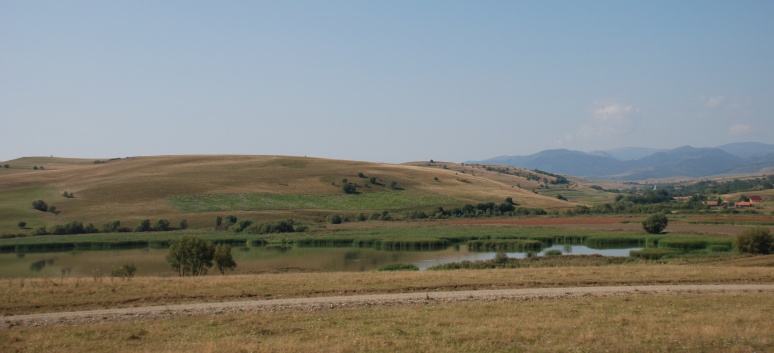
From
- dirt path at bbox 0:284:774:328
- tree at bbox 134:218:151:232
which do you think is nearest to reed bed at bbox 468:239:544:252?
dirt path at bbox 0:284:774:328

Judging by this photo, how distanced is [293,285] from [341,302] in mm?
5404

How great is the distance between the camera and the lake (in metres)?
51.8

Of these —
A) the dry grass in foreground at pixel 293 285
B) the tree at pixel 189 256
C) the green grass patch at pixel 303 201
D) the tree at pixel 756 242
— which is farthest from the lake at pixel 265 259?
the green grass patch at pixel 303 201

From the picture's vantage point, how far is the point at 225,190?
119188 mm

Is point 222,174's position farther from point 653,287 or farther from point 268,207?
point 653,287

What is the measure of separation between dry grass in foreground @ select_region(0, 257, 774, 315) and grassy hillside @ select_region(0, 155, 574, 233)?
7037cm

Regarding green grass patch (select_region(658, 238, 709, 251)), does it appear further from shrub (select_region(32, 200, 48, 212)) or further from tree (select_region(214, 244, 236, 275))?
shrub (select_region(32, 200, 48, 212))

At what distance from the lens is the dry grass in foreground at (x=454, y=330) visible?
14.8 meters

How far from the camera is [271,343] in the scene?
607 inches

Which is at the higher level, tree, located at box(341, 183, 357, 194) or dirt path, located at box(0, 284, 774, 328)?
tree, located at box(341, 183, 357, 194)

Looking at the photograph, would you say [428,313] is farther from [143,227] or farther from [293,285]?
[143,227]

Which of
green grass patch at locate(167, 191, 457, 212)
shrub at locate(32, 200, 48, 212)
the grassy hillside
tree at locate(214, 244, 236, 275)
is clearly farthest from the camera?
green grass patch at locate(167, 191, 457, 212)

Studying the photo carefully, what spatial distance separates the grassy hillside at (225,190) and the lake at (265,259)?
2750cm

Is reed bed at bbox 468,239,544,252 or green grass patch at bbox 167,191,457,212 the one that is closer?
reed bed at bbox 468,239,544,252
